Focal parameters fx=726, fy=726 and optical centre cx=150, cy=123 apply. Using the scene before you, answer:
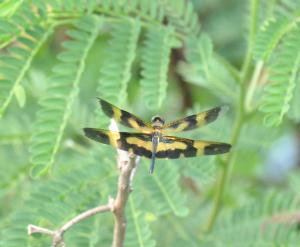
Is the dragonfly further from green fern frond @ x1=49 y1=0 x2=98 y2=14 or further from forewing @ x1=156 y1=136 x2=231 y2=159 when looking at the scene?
green fern frond @ x1=49 y1=0 x2=98 y2=14

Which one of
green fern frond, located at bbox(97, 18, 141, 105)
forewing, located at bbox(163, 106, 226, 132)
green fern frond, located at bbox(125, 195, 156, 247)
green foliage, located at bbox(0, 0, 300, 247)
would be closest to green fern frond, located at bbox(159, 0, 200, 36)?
green foliage, located at bbox(0, 0, 300, 247)

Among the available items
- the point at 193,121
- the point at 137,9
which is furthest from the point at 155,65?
the point at 193,121

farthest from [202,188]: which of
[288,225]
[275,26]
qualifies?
[275,26]

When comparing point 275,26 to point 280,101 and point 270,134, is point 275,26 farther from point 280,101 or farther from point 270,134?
point 270,134

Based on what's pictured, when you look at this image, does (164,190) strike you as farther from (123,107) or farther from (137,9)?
(137,9)

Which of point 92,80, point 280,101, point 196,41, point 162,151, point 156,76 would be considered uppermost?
point 92,80
